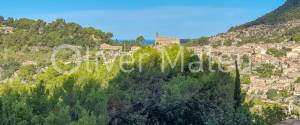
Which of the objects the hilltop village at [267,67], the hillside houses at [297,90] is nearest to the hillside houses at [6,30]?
the hilltop village at [267,67]

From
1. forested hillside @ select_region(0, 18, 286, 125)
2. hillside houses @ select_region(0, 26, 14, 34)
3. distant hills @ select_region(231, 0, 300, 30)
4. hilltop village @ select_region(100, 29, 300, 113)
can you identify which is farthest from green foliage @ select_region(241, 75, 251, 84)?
distant hills @ select_region(231, 0, 300, 30)

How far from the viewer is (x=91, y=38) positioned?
171 feet

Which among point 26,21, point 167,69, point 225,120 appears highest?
point 26,21

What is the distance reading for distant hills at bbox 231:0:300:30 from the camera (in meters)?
67.8

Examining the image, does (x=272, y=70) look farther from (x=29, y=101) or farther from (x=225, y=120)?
(x=29, y=101)

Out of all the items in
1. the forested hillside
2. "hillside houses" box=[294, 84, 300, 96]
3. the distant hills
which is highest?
the distant hills

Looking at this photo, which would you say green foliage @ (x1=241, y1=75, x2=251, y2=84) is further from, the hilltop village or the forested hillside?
the forested hillside

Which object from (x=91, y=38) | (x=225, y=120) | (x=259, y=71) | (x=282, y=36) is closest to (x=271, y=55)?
(x=259, y=71)

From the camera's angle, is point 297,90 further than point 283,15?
No

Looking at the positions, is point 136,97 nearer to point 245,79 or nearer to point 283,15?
point 245,79

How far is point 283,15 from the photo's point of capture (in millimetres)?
70562

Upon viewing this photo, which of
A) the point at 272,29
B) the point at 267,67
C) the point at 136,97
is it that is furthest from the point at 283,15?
the point at 136,97

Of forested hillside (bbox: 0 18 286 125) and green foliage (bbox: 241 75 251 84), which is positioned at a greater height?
forested hillside (bbox: 0 18 286 125)

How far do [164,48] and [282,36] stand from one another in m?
43.0
